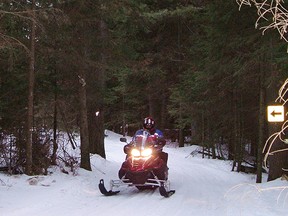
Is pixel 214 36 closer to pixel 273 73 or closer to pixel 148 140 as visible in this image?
pixel 273 73

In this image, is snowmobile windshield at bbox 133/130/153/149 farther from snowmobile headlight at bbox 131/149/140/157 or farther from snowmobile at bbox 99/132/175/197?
snowmobile headlight at bbox 131/149/140/157

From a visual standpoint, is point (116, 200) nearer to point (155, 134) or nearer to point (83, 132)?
point (155, 134)

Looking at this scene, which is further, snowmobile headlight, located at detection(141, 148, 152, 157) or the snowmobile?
snowmobile headlight, located at detection(141, 148, 152, 157)

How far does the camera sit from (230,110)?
1873 centimetres

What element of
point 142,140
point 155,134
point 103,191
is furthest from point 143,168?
point 155,134

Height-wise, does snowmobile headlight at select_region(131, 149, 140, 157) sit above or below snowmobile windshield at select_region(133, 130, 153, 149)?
below

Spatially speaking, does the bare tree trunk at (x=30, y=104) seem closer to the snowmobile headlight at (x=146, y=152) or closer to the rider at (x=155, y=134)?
the rider at (x=155, y=134)

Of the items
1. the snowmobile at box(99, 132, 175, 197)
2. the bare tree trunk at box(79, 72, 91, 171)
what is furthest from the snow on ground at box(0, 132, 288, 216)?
the bare tree trunk at box(79, 72, 91, 171)

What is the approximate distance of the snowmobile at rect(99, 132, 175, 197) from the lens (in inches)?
387

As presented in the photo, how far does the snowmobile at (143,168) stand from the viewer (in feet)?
32.3

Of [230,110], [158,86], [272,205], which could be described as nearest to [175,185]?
[272,205]

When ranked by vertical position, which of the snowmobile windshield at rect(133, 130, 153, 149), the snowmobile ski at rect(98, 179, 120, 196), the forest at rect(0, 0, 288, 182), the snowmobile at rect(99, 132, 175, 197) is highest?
the forest at rect(0, 0, 288, 182)

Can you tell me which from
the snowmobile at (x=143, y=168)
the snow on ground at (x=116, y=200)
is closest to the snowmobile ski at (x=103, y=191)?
the snowmobile at (x=143, y=168)

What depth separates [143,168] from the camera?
32.7ft
